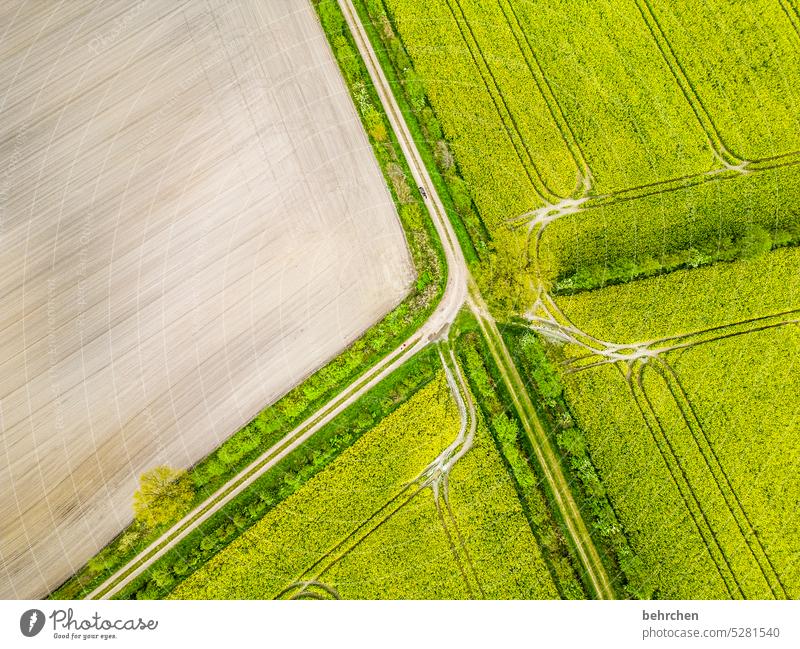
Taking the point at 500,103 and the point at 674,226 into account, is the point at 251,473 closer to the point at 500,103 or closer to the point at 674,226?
the point at 500,103

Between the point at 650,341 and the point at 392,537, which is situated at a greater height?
the point at 650,341

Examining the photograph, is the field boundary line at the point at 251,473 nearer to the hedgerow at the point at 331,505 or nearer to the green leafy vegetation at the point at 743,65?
the hedgerow at the point at 331,505

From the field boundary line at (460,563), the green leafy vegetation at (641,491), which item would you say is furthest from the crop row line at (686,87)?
the field boundary line at (460,563)

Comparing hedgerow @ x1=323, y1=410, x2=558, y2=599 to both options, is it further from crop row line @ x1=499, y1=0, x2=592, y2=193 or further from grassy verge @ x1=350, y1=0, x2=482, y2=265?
crop row line @ x1=499, y1=0, x2=592, y2=193

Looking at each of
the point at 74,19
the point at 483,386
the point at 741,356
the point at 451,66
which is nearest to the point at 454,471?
the point at 483,386

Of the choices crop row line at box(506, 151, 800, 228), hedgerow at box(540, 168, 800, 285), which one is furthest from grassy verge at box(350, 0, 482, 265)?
hedgerow at box(540, 168, 800, 285)

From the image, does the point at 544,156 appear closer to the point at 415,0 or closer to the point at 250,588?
the point at 415,0

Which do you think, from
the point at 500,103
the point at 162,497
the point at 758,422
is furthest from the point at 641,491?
the point at 162,497
